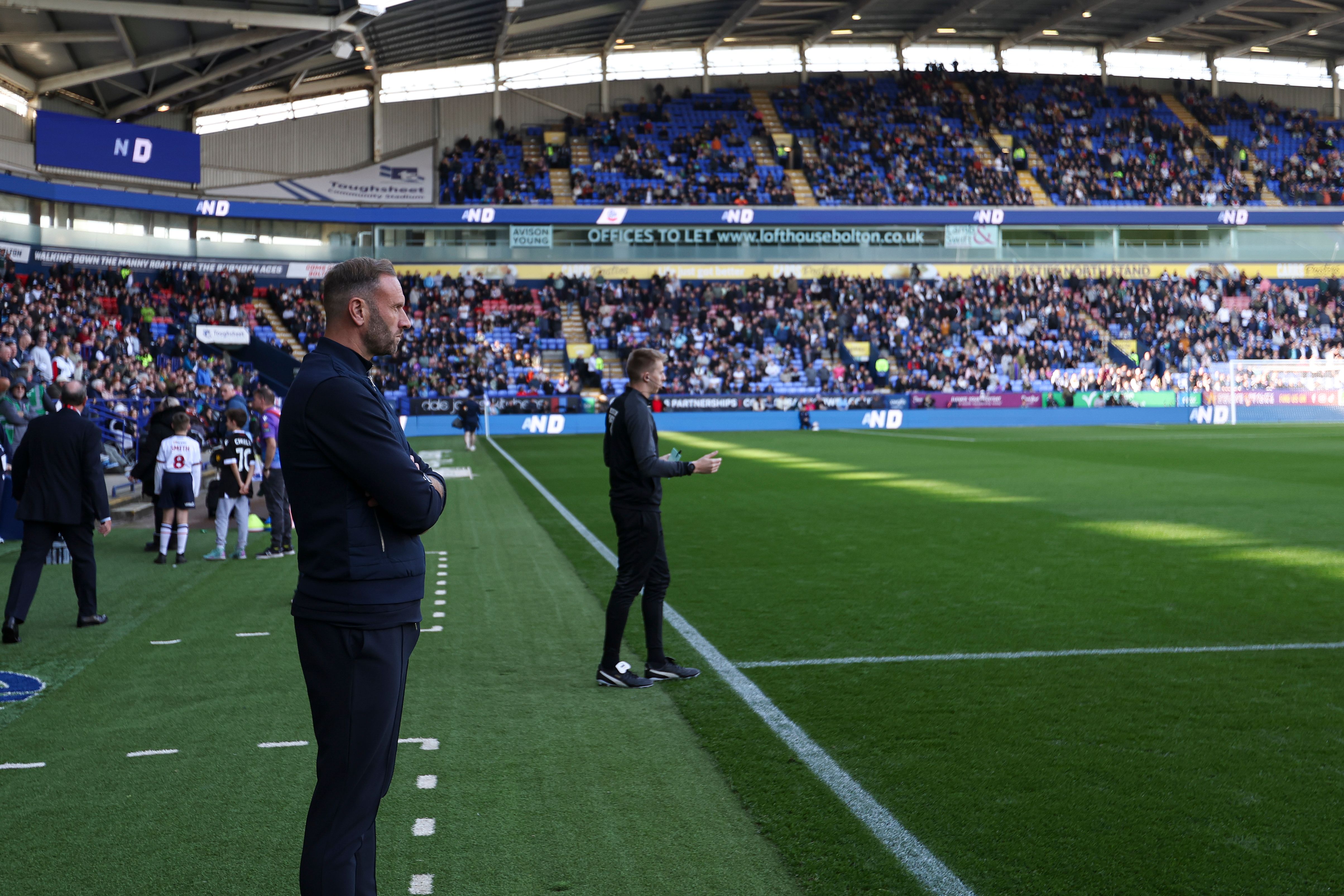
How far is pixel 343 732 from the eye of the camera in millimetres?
3172

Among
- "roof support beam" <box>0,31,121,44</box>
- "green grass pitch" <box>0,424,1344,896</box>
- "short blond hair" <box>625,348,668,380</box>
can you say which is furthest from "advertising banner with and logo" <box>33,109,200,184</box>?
"short blond hair" <box>625,348,668,380</box>

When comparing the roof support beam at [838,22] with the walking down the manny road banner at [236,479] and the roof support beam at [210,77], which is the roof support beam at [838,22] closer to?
the roof support beam at [210,77]

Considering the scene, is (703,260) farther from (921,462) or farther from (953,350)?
(921,462)

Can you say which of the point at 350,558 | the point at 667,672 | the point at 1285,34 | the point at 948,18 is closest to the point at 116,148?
the point at 948,18

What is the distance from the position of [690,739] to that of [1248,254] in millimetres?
61723

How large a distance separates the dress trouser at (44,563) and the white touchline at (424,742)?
438 centimetres

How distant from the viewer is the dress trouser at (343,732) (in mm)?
3139

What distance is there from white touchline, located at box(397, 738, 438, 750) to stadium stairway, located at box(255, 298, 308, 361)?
138 feet

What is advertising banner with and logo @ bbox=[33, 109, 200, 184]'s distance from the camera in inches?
1633

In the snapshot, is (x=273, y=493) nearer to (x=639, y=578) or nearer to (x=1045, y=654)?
(x=639, y=578)

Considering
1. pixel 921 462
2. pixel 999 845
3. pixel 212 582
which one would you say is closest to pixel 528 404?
pixel 921 462

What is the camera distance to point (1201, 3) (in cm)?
5409

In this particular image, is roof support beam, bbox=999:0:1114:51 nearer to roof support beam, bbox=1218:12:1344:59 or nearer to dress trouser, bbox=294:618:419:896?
roof support beam, bbox=1218:12:1344:59

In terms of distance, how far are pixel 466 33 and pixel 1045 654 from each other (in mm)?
46835
